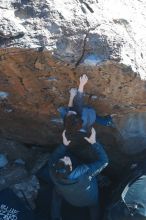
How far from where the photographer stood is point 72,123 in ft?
13.8

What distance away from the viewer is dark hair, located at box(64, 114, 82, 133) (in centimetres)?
415

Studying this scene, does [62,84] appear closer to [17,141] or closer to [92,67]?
[92,67]

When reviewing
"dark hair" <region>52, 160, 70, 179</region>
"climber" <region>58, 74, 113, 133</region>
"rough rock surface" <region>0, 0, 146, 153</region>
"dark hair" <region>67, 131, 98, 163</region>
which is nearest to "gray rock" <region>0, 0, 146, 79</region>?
"rough rock surface" <region>0, 0, 146, 153</region>

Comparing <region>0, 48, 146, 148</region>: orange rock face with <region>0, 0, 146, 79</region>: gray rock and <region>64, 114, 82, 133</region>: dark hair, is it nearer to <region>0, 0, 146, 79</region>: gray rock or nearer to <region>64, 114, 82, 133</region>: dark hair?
<region>0, 0, 146, 79</region>: gray rock

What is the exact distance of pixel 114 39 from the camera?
12.8ft

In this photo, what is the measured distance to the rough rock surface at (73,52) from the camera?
151 inches

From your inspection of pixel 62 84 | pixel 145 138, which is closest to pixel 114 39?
pixel 62 84

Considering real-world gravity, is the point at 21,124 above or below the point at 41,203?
above

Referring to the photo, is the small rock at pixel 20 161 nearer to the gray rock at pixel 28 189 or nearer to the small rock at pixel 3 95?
the gray rock at pixel 28 189

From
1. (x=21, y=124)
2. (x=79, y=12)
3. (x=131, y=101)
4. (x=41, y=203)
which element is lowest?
(x=41, y=203)

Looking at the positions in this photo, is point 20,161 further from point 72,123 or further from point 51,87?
point 51,87

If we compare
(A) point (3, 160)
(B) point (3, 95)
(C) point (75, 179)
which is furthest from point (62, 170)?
(A) point (3, 160)

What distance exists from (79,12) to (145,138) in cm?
151

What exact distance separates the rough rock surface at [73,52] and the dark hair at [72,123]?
18cm
